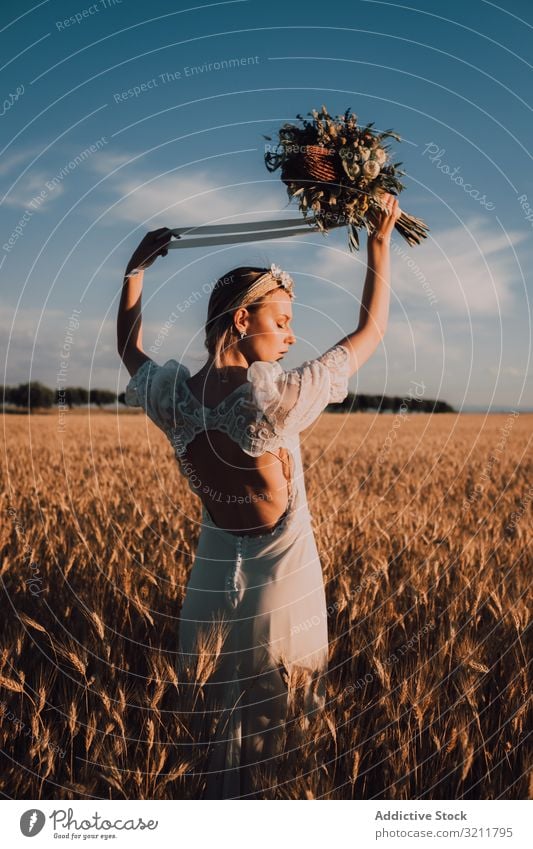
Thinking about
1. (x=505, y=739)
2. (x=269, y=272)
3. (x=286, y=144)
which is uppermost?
(x=286, y=144)

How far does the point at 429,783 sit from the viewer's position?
2.46 m

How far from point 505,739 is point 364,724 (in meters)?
0.56

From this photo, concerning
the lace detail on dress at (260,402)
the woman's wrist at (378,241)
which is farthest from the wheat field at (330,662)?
the woman's wrist at (378,241)

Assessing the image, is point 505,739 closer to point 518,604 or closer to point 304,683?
point 304,683

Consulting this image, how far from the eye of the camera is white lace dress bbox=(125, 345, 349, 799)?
246 cm

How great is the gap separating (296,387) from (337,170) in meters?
0.91

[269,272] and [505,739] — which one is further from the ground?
[269,272]

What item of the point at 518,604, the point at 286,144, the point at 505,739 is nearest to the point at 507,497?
the point at 518,604

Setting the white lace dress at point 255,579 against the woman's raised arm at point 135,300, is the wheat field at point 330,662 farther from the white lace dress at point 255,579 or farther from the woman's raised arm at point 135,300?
the woman's raised arm at point 135,300

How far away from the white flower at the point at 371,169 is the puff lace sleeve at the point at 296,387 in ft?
2.28

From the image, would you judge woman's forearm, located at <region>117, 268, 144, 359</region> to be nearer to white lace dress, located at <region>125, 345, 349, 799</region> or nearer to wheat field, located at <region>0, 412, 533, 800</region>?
white lace dress, located at <region>125, 345, 349, 799</region>

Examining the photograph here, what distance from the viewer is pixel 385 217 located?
2.63 meters

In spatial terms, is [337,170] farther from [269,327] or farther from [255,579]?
[255,579]

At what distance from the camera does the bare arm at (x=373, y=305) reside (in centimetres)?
255
